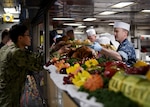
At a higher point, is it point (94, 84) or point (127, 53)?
point (94, 84)

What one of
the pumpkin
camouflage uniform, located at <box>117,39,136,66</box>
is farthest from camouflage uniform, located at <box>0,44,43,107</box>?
the pumpkin

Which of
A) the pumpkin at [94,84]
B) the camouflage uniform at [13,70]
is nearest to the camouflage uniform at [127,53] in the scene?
the camouflage uniform at [13,70]

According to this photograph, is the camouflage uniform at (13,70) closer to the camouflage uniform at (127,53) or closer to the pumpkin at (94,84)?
the camouflage uniform at (127,53)

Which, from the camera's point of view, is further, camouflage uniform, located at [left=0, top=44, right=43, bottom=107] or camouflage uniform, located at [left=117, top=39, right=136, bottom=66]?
camouflage uniform, located at [left=117, top=39, right=136, bottom=66]

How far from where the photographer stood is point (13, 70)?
359 cm

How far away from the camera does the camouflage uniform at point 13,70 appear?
3.50 m

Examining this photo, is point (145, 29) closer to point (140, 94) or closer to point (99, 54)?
point (99, 54)

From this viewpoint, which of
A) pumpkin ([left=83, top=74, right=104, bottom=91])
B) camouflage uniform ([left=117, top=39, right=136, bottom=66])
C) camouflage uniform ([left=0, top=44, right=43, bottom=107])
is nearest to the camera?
pumpkin ([left=83, top=74, right=104, bottom=91])

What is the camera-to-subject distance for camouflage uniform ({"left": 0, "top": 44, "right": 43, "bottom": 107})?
11.5 feet

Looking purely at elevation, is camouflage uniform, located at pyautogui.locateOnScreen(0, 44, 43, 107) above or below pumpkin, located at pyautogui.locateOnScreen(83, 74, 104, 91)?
below

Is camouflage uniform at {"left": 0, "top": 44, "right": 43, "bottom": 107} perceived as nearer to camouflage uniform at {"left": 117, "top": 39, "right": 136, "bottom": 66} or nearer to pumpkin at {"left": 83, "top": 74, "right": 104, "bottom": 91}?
camouflage uniform at {"left": 117, "top": 39, "right": 136, "bottom": 66}

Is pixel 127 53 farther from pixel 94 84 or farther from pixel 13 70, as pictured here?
pixel 94 84

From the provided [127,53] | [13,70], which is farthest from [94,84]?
[127,53]

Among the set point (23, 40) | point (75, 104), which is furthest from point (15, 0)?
point (75, 104)
